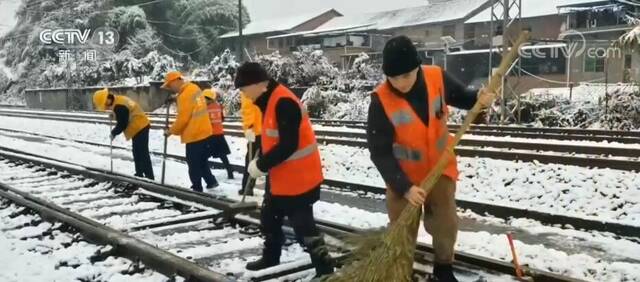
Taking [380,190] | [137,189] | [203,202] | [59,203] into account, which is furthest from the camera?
[380,190]

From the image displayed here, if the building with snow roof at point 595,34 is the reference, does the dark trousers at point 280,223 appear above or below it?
below

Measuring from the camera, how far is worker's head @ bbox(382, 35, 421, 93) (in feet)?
12.5

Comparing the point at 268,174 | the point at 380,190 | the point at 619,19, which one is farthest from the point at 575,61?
the point at 268,174

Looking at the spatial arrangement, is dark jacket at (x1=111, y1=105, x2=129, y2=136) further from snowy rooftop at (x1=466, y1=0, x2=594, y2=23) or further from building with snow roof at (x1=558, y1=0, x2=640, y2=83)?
snowy rooftop at (x1=466, y1=0, x2=594, y2=23)

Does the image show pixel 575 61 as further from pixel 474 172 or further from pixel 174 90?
pixel 174 90

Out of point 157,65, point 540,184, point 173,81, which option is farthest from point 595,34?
point 173,81

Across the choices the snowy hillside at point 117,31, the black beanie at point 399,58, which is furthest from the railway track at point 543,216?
the snowy hillside at point 117,31

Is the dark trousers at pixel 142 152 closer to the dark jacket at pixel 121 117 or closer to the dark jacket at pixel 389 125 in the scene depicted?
the dark jacket at pixel 121 117

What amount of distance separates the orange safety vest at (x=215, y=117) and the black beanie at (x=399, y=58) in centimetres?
704

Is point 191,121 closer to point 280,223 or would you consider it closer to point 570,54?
point 280,223

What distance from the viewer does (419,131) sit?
13.2 feet

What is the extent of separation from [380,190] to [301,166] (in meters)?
5.14

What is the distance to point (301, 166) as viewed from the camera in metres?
4.71

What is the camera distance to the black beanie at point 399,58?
3816 millimetres
